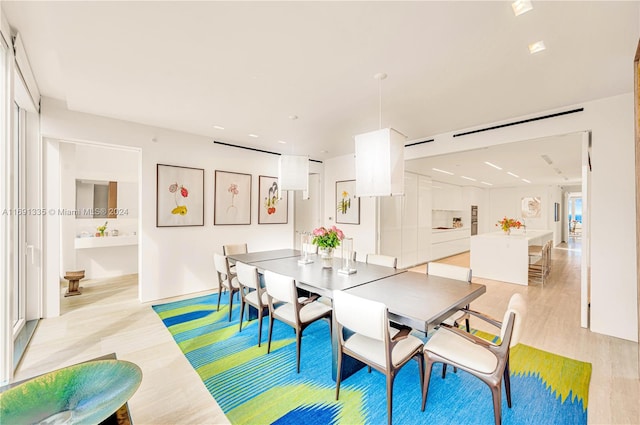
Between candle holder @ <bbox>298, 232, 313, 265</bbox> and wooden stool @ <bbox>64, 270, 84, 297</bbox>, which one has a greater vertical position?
candle holder @ <bbox>298, 232, 313, 265</bbox>

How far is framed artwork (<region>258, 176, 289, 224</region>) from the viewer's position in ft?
Result: 18.0

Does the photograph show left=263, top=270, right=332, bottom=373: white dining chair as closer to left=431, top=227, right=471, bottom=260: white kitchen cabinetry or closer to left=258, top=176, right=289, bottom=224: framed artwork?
left=258, top=176, right=289, bottom=224: framed artwork

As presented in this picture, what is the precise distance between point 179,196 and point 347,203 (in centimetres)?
340

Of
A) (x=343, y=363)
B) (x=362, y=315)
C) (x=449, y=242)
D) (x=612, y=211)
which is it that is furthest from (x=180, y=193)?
(x=449, y=242)

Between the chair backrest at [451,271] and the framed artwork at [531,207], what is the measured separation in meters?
10.4

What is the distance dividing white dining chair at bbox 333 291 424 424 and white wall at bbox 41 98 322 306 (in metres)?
3.46

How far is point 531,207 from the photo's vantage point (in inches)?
412

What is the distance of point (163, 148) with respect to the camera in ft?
14.1

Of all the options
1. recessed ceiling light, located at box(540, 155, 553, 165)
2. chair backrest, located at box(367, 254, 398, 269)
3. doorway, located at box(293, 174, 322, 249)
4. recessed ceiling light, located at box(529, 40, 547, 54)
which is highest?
recessed ceiling light, located at box(529, 40, 547, 54)

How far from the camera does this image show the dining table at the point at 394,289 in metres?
1.76

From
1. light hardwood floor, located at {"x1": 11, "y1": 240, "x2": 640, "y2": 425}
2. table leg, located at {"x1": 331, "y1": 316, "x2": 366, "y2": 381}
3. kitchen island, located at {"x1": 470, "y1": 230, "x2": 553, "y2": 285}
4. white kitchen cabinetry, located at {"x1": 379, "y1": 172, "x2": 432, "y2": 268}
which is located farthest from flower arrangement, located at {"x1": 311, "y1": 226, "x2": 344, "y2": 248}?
kitchen island, located at {"x1": 470, "y1": 230, "x2": 553, "y2": 285}

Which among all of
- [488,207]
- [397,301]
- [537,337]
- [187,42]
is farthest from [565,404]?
[488,207]

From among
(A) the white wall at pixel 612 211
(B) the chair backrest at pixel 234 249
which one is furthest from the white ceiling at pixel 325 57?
(B) the chair backrest at pixel 234 249

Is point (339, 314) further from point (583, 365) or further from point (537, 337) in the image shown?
point (537, 337)
